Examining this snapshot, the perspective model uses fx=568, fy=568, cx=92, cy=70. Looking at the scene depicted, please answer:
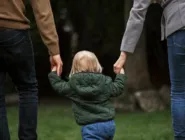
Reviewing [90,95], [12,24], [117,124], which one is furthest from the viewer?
[117,124]

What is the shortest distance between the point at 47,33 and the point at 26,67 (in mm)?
339

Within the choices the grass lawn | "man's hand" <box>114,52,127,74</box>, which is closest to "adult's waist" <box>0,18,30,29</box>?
"man's hand" <box>114,52,127,74</box>

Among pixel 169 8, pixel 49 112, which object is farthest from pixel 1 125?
pixel 49 112

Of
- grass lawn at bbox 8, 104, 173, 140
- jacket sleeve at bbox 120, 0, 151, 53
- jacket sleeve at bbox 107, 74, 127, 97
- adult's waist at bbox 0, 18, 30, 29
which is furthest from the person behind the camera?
grass lawn at bbox 8, 104, 173, 140

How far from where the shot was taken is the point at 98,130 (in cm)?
410

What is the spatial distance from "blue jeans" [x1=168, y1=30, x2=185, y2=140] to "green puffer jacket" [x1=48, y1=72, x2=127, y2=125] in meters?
0.46

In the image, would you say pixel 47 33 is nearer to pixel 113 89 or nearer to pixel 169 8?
pixel 113 89

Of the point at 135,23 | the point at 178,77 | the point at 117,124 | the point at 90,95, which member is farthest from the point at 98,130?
the point at 117,124

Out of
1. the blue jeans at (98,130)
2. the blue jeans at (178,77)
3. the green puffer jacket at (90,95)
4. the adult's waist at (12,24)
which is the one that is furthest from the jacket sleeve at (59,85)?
the blue jeans at (178,77)

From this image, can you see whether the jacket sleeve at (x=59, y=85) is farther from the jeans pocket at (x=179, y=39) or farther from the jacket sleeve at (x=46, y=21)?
the jeans pocket at (x=179, y=39)

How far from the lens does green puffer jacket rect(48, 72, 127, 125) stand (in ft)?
13.4

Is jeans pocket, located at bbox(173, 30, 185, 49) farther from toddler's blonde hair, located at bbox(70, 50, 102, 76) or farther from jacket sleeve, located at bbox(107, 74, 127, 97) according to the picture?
toddler's blonde hair, located at bbox(70, 50, 102, 76)

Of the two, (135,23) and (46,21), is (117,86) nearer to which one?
(135,23)

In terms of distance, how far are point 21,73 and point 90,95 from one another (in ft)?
1.69
